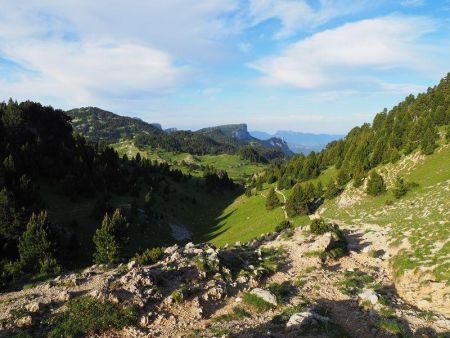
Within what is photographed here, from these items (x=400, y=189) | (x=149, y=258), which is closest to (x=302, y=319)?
(x=149, y=258)

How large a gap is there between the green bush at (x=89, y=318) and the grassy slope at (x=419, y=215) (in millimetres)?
22667

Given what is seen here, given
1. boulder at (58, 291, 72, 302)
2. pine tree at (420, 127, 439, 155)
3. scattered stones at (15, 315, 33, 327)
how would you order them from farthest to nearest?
pine tree at (420, 127, 439, 155) → boulder at (58, 291, 72, 302) → scattered stones at (15, 315, 33, 327)

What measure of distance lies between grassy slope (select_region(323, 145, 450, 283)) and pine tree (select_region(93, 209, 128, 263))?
2810 cm

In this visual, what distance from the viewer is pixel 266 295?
25.2 m

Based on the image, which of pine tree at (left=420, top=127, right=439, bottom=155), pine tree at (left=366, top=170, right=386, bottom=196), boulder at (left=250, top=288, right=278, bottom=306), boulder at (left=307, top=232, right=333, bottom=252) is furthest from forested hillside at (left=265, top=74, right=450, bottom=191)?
boulder at (left=250, top=288, right=278, bottom=306)

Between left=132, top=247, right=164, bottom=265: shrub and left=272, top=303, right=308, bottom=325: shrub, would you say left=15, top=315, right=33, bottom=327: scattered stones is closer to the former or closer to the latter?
left=132, top=247, right=164, bottom=265: shrub

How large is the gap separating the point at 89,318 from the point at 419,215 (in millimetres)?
37819

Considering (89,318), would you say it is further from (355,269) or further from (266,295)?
(355,269)

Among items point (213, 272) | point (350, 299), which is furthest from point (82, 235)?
point (350, 299)

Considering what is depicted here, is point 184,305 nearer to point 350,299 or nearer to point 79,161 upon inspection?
point 350,299

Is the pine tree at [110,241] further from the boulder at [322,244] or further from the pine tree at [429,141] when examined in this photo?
the pine tree at [429,141]

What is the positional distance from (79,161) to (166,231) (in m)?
29.2

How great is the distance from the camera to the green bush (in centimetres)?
2036

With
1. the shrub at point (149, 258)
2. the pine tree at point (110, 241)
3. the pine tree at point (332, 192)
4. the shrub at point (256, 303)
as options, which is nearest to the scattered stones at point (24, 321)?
the shrub at point (149, 258)
